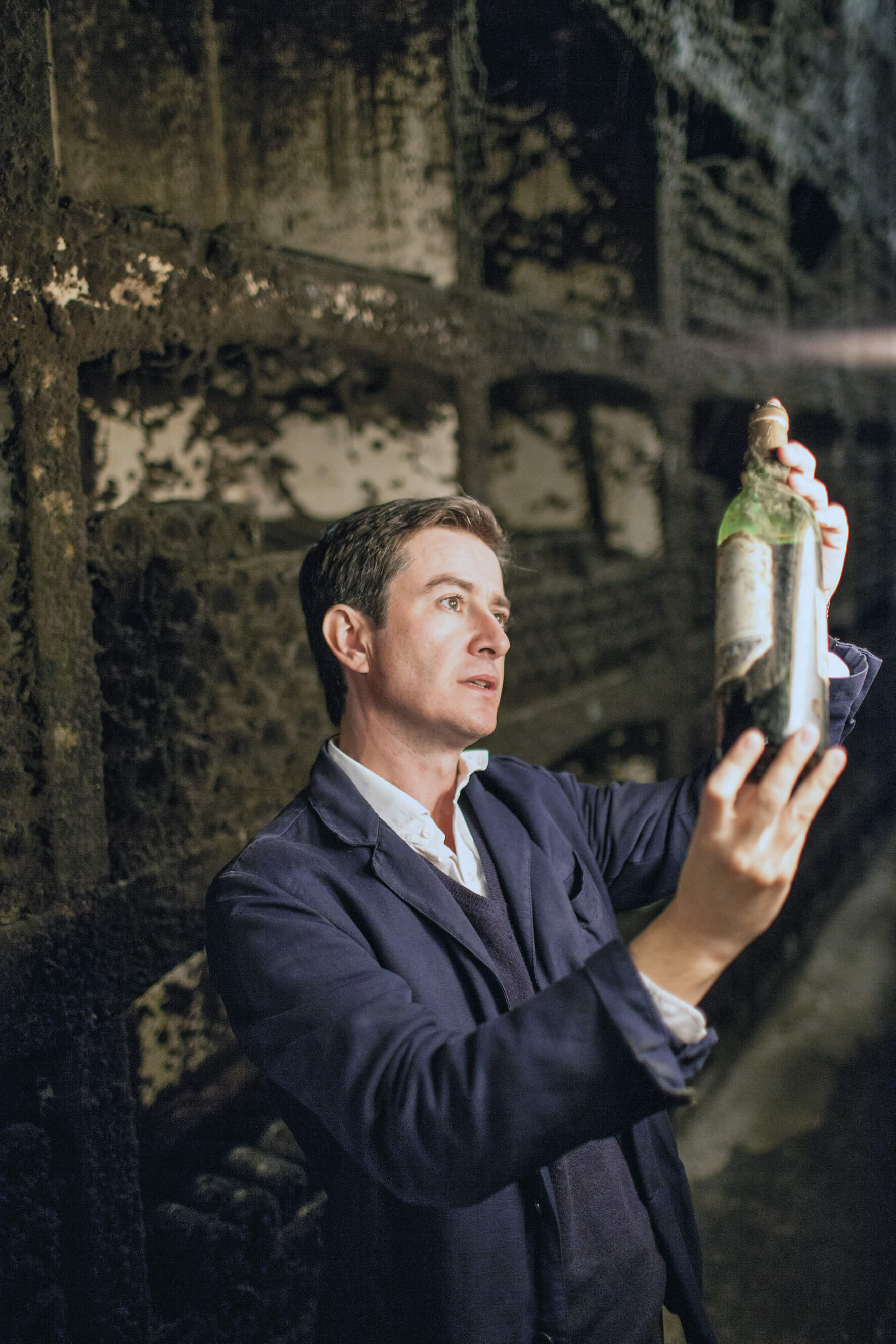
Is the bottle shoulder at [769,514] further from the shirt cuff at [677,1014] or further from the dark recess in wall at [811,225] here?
the dark recess in wall at [811,225]

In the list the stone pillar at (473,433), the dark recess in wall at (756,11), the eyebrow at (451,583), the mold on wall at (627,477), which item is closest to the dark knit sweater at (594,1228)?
the eyebrow at (451,583)

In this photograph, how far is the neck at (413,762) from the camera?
1.82 m

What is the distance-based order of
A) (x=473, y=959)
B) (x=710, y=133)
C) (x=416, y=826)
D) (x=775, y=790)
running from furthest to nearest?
(x=710, y=133) → (x=416, y=826) → (x=473, y=959) → (x=775, y=790)

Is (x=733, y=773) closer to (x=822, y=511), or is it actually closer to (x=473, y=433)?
(x=822, y=511)

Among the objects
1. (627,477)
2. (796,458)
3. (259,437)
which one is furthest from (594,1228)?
(627,477)

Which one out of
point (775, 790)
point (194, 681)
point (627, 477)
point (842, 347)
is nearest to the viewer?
point (775, 790)

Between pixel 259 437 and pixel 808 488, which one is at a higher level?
pixel 259 437

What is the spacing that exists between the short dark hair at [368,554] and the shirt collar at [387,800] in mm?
242

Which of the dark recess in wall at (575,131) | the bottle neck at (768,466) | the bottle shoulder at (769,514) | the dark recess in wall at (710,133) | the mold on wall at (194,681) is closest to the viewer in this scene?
the bottle shoulder at (769,514)

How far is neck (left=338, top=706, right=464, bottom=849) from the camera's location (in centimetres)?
182

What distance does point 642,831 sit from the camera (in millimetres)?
2094

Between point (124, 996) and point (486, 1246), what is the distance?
1.10m

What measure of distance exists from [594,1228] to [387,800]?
83 cm

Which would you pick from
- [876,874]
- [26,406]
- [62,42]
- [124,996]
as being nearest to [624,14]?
[62,42]
